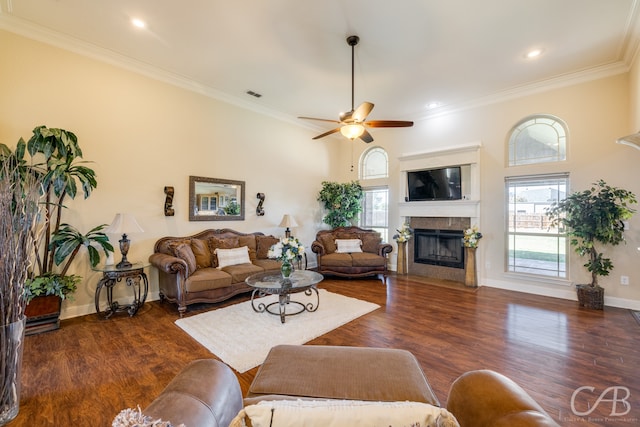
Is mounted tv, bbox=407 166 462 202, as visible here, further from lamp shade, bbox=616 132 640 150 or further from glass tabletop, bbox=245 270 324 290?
glass tabletop, bbox=245 270 324 290

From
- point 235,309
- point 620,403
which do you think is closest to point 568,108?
point 620,403

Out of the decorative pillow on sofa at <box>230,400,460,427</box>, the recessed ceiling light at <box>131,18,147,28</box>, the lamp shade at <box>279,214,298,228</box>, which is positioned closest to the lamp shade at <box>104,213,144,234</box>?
the recessed ceiling light at <box>131,18,147,28</box>

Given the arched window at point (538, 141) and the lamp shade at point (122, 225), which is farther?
the arched window at point (538, 141)

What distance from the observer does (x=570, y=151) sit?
439cm

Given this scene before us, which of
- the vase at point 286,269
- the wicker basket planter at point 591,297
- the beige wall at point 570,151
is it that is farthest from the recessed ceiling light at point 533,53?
the vase at point 286,269

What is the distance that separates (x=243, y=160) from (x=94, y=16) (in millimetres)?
2759

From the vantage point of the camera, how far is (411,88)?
4.79 m

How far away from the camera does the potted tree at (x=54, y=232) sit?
9.96 feet

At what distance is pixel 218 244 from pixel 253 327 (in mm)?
1842

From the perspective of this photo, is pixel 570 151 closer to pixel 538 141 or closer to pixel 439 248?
pixel 538 141

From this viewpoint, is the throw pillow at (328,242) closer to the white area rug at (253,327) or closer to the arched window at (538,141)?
the white area rug at (253,327)

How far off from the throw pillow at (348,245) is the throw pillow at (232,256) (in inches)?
80.4

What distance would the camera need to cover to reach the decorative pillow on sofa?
0.64m

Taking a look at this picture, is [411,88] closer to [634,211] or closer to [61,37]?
[634,211]
